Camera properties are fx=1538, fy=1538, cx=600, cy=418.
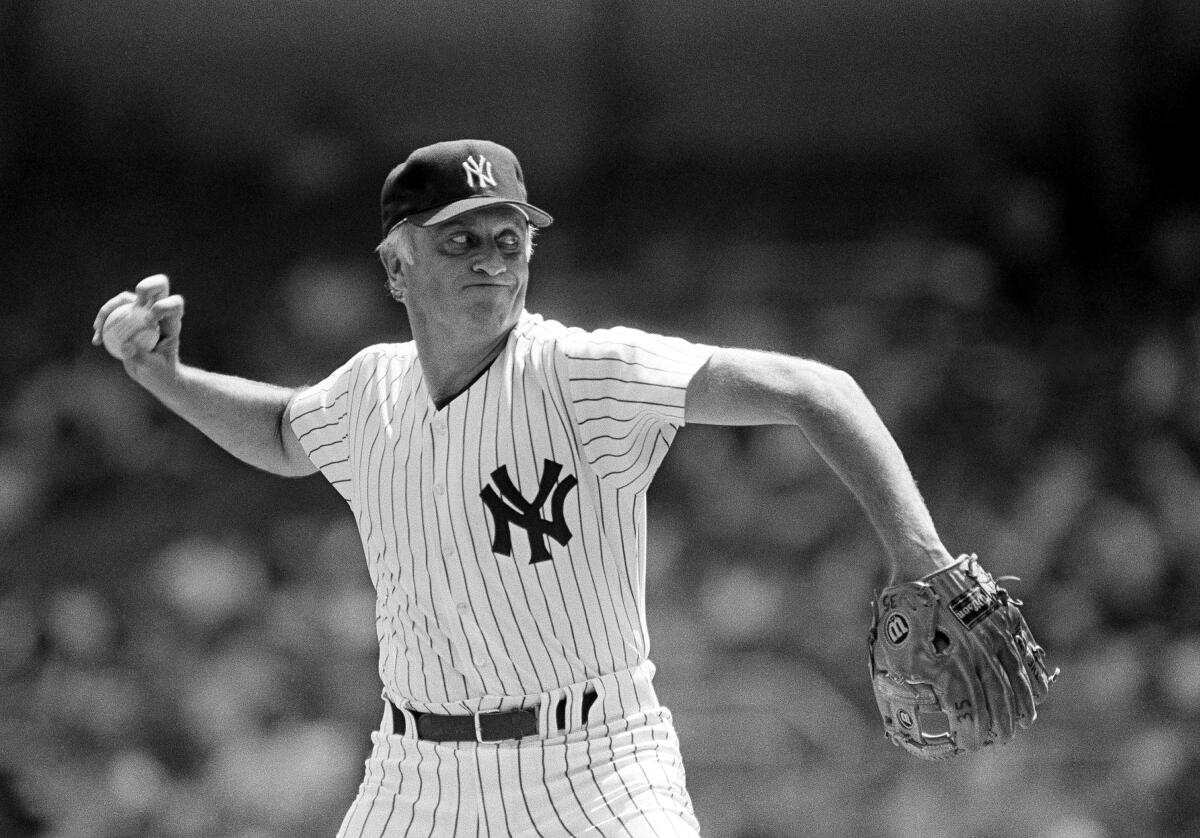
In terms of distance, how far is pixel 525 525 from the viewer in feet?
7.53

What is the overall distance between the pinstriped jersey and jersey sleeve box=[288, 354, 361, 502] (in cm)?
21

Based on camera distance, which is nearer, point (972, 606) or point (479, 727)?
point (972, 606)

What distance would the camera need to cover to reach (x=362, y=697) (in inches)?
209

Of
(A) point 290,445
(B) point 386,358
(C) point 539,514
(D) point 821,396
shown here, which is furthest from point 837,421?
(A) point 290,445

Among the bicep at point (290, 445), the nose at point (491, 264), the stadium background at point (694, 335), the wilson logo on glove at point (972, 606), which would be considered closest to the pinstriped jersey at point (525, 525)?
the nose at point (491, 264)

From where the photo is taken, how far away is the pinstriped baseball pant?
2223mm

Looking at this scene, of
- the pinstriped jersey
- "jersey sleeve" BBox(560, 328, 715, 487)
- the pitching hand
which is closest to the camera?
"jersey sleeve" BBox(560, 328, 715, 487)

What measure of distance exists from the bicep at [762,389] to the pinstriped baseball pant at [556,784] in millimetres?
474

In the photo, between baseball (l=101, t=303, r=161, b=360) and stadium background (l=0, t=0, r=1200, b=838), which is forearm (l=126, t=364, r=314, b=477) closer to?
baseball (l=101, t=303, r=161, b=360)

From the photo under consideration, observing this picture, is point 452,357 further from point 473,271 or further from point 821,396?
point 821,396

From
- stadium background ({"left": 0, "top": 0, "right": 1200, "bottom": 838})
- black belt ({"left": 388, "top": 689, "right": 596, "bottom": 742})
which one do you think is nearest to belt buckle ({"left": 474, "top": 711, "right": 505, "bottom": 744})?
black belt ({"left": 388, "top": 689, "right": 596, "bottom": 742})

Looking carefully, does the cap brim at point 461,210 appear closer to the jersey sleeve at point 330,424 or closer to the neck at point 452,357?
the neck at point 452,357

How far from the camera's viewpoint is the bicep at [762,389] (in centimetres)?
205

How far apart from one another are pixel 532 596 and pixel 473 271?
1.73ft
